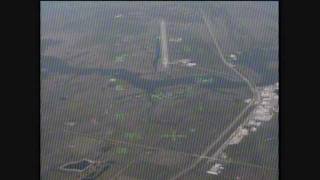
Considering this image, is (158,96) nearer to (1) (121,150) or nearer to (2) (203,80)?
(2) (203,80)

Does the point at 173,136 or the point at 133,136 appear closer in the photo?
the point at 133,136

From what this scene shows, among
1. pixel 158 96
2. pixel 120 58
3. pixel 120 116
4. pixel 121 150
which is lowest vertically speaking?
pixel 121 150

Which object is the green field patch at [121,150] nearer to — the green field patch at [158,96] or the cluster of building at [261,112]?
the green field patch at [158,96]

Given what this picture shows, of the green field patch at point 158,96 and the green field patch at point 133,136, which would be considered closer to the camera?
the green field patch at point 133,136

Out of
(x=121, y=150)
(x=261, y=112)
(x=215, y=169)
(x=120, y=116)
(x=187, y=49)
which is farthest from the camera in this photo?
(x=187, y=49)

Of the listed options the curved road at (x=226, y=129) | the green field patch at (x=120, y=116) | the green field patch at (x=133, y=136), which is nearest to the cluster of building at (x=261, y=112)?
the curved road at (x=226, y=129)

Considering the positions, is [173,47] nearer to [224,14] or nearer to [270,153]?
→ [224,14]

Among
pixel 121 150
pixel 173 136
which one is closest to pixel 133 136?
pixel 121 150

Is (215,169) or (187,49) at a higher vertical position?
(187,49)

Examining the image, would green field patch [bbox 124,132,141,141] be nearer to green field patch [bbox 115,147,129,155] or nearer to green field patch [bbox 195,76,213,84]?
green field patch [bbox 115,147,129,155]

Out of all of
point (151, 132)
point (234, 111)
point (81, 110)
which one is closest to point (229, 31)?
point (234, 111)

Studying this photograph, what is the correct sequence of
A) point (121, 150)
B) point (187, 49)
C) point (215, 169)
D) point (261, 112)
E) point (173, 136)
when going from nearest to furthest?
point (215, 169)
point (121, 150)
point (173, 136)
point (261, 112)
point (187, 49)
